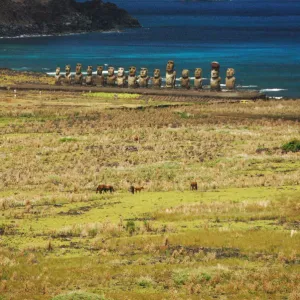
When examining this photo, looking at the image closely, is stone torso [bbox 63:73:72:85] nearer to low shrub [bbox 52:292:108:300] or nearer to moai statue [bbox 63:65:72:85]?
moai statue [bbox 63:65:72:85]

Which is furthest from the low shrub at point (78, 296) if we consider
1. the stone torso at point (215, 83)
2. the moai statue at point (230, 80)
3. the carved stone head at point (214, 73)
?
the moai statue at point (230, 80)

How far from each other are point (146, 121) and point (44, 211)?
3257cm

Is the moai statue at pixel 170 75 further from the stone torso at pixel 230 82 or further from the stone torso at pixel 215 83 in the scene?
the stone torso at pixel 230 82

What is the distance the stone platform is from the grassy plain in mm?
15567

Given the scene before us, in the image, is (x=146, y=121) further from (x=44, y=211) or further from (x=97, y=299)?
(x=97, y=299)

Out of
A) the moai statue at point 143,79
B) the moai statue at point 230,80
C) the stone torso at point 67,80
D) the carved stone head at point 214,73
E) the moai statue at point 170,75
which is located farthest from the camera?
the stone torso at point 67,80

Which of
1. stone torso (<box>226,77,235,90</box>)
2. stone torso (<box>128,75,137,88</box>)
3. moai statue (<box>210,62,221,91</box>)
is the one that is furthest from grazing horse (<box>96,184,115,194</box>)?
stone torso (<box>128,75,137,88</box>)

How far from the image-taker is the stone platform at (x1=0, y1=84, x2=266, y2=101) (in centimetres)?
8556

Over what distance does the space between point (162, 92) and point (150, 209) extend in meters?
51.7

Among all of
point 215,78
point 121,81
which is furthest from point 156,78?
point 215,78

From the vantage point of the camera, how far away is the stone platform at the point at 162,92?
8556cm

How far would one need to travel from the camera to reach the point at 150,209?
36.9 meters

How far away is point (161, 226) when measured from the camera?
3353cm

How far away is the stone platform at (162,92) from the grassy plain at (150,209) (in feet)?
51.1
